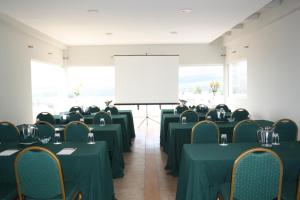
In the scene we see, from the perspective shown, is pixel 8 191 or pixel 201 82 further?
pixel 201 82

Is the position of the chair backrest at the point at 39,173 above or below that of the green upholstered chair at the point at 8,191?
above

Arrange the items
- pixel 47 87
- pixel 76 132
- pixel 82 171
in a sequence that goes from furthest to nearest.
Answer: pixel 47 87 → pixel 76 132 → pixel 82 171

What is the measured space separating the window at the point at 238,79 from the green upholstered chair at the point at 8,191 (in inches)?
312

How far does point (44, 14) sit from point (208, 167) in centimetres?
477

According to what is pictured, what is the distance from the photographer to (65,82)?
38.8ft

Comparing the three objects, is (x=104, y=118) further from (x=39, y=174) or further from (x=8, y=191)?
(x=39, y=174)

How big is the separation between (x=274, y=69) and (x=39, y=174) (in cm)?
614

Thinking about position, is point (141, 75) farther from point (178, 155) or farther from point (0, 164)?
point (0, 164)

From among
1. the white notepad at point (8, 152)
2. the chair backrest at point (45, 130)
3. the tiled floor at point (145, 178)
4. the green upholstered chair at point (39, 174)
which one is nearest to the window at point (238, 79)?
the tiled floor at point (145, 178)

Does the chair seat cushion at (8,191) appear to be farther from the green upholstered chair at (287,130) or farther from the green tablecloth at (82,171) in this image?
the green upholstered chair at (287,130)

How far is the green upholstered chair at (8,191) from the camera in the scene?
2.90 metres

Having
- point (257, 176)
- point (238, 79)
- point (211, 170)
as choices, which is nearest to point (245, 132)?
point (211, 170)

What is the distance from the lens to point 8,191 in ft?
9.89

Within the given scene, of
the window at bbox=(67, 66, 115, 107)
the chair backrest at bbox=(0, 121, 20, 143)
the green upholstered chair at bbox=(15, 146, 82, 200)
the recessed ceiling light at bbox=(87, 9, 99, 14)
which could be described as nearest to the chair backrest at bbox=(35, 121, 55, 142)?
the chair backrest at bbox=(0, 121, 20, 143)
